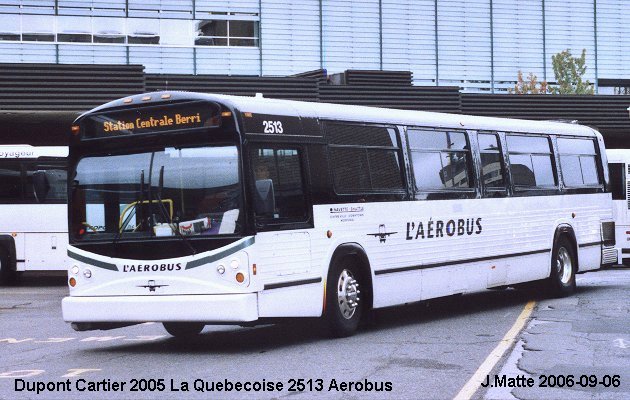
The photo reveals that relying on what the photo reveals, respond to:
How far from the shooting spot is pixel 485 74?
45562mm

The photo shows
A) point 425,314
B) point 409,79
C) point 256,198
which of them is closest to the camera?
point 256,198

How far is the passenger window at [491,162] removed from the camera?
17328 millimetres

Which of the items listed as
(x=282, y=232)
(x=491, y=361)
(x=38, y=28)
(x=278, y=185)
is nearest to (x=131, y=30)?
(x=38, y=28)

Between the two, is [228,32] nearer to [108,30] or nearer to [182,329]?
[108,30]

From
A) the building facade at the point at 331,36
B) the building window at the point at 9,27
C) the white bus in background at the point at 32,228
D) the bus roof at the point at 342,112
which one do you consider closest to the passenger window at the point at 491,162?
the bus roof at the point at 342,112

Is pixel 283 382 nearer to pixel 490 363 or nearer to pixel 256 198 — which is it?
pixel 490 363

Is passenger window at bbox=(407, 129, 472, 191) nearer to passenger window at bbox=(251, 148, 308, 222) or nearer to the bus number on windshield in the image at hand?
passenger window at bbox=(251, 148, 308, 222)

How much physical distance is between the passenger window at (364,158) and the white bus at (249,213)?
2cm

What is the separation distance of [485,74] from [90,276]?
34546 mm

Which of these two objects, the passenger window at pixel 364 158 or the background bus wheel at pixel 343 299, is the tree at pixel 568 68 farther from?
the background bus wheel at pixel 343 299

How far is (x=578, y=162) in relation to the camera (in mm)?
20438

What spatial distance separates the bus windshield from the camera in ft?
40.2

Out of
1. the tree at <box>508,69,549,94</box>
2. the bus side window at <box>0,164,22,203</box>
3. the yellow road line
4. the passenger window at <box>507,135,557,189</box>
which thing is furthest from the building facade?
the yellow road line

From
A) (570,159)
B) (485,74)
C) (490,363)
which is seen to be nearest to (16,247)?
(570,159)
